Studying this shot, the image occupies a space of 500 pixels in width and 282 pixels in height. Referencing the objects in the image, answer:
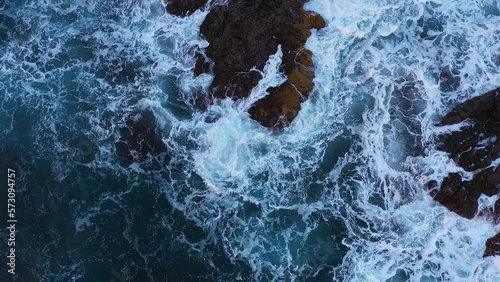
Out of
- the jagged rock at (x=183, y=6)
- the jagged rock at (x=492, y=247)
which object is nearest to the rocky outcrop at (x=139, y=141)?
the jagged rock at (x=183, y=6)

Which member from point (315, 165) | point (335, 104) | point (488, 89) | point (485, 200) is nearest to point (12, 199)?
point (315, 165)

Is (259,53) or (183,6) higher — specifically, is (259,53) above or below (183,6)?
above

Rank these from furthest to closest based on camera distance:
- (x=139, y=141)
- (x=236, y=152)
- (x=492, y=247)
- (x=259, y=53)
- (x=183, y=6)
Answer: (x=183, y=6), (x=259, y=53), (x=139, y=141), (x=236, y=152), (x=492, y=247)

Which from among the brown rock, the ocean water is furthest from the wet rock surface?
the brown rock

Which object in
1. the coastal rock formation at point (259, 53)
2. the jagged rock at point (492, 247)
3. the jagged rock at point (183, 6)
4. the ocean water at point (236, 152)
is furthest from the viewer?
the jagged rock at point (183, 6)

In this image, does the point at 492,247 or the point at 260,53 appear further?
the point at 260,53

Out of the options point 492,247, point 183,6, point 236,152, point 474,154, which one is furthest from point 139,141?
point 492,247

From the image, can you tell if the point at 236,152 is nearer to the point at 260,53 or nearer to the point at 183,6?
the point at 260,53

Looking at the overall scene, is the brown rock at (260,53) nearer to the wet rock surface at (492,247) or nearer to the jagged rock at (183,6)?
the jagged rock at (183,6)
